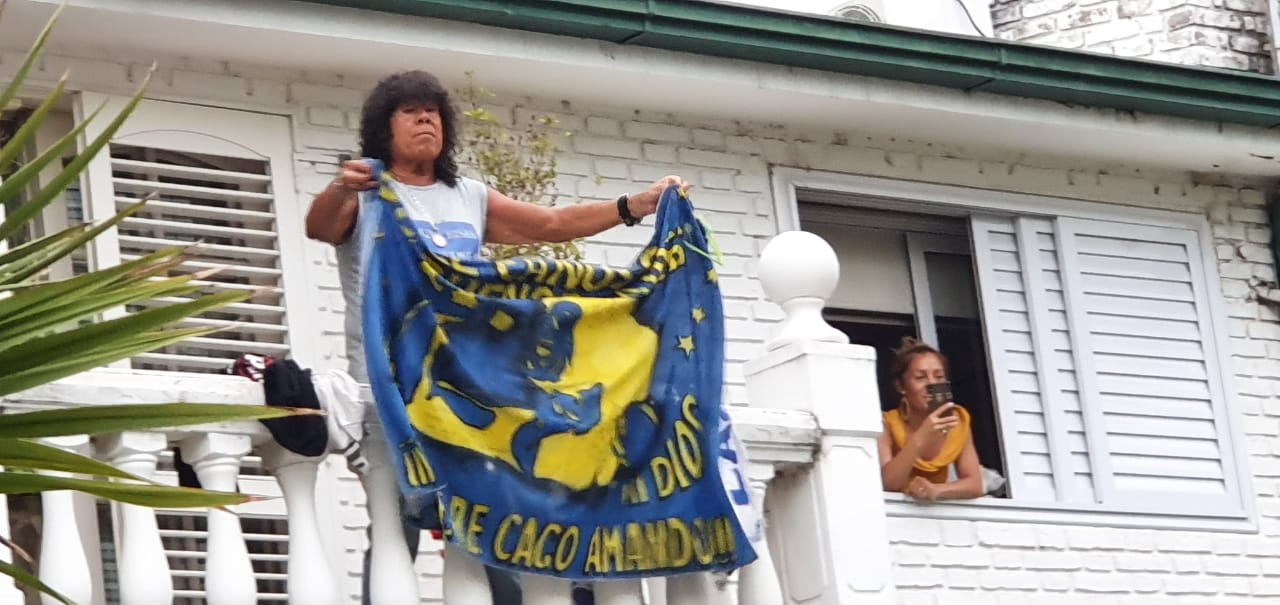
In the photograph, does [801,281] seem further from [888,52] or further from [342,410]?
[888,52]

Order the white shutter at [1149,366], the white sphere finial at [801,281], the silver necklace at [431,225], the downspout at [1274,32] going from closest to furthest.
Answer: the silver necklace at [431,225] → the white sphere finial at [801,281] → the white shutter at [1149,366] → the downspout at [1274,32]

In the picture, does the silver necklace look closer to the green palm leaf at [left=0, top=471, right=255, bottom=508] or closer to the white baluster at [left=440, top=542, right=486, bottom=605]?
the white baluster at [left=440, top=542, right=486, bottom=605]

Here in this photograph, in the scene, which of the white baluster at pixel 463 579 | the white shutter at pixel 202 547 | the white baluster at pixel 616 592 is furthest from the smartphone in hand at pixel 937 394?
the white baluster at pixel 463 579

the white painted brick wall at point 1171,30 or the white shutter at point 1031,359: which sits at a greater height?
the white painted brick wall at point 1171,30

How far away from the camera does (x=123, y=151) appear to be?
8445 millimetres

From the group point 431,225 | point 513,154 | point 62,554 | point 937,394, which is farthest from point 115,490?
point 937,394

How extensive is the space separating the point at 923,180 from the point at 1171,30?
2556mm

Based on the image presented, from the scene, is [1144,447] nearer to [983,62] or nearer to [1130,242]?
[1130,242]

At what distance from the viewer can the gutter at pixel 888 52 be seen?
345 inches

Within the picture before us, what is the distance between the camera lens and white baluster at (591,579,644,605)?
21.5ft

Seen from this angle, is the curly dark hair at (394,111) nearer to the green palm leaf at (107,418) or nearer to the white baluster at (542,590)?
the white baluster at (542,590)

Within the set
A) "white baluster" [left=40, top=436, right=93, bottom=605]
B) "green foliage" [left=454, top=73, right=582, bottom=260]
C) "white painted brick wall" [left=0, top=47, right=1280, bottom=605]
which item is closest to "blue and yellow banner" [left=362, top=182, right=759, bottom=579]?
"white baluster" [left=40, top=436, right=93, bottom=605]

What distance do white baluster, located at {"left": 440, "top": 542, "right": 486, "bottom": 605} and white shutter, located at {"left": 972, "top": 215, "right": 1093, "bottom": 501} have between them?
405 cm

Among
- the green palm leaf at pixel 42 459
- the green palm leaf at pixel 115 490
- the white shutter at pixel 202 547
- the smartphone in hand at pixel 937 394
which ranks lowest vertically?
the green palm leaf at pixel 115 490
